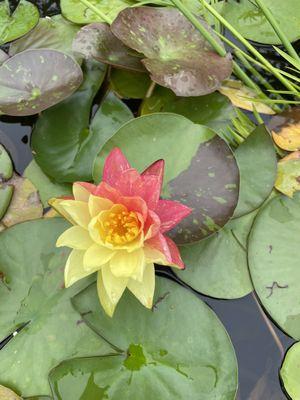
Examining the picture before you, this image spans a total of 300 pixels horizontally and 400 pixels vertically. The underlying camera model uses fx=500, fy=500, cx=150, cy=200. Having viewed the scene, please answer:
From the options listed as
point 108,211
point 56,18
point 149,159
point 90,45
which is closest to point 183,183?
point 149,159

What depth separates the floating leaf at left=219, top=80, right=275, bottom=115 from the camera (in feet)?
5.41

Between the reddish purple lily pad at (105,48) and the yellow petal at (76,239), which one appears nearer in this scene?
the yellow petal at (76,239)

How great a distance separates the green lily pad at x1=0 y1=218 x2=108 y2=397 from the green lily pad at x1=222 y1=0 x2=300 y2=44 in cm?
96

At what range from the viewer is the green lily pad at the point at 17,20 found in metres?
1.78

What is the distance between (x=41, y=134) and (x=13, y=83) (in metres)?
0.18

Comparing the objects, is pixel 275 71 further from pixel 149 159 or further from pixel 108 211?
pixel 108 211

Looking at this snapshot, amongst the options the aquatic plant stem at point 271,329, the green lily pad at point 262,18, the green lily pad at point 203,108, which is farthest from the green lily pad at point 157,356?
the green lily pad at point 262,18

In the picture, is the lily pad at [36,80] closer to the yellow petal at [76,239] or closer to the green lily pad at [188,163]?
the green lily pad at [188,163]

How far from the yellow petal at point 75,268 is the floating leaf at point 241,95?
2.55 feet

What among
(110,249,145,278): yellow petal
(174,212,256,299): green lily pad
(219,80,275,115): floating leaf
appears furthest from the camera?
(219,80,275,115): floating leaf

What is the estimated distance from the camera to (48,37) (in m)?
1.79

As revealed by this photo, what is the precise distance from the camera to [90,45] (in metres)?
1.60

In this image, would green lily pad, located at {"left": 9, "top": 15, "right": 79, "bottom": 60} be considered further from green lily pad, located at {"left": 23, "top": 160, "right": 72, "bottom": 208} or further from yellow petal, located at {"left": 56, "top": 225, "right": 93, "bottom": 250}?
yellow petal, located at {"left": 56, "top": 225, "right": 93, "bottom": 250}

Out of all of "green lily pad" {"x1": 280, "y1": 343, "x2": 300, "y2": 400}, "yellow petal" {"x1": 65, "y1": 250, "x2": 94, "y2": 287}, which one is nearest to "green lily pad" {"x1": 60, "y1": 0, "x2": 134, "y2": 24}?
"yellow petal" {"x1": 65, "y1": 250, "x2": 94, "y2": 287}
